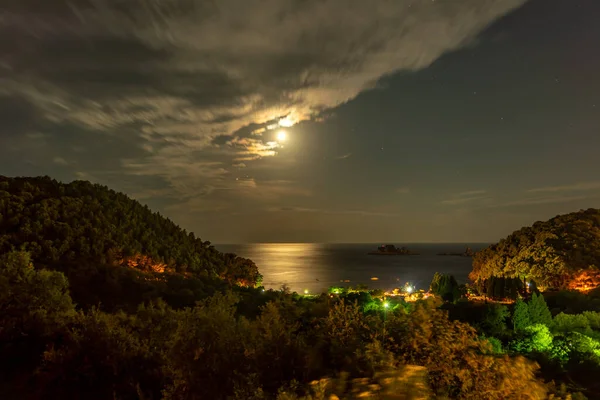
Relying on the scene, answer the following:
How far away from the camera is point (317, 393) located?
17.0ft

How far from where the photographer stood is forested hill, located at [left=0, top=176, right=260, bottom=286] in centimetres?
2638

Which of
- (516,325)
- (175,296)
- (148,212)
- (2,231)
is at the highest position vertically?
(148,212)

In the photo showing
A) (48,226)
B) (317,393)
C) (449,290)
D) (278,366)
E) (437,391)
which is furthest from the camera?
(449,290)

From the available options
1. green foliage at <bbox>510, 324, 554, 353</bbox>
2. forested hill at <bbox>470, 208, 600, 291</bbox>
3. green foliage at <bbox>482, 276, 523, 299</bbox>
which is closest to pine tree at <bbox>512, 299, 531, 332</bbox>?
green foliage at <bbox>510, 324, 554, 353</bbox>

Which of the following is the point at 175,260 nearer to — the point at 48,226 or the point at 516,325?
the point at 48,226

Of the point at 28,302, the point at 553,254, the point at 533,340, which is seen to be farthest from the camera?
the point at 553,254

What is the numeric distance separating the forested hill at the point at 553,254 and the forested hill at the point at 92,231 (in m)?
33.8

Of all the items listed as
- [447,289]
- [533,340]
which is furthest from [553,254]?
[533,340]

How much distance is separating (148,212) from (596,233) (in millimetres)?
56160

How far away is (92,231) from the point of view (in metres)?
29.8

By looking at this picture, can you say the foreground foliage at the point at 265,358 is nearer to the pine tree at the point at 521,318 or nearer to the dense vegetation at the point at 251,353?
the dense vegetation at the point at 251,353

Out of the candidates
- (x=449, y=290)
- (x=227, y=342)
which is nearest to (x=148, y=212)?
(x=449, y=290)

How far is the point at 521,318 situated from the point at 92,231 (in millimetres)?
32849

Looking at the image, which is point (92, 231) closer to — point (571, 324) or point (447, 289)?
point (571, 324)
